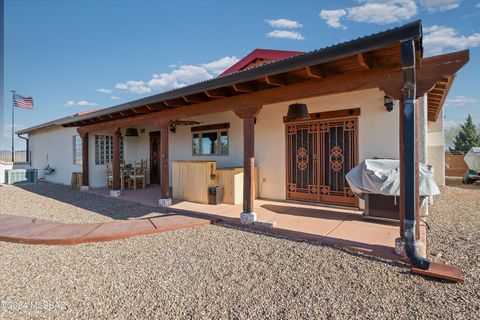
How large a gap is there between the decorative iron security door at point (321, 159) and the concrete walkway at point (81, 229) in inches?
110

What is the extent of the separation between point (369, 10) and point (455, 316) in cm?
856

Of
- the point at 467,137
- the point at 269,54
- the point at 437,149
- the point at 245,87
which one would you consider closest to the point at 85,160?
the point at 269,54

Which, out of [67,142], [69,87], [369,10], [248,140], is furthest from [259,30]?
[69,87]

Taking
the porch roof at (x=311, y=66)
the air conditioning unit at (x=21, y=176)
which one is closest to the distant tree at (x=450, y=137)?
the porch roof at (x=311, y=66)

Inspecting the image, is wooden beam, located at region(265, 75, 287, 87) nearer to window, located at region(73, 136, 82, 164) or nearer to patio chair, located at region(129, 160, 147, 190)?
patio chair, located at region(129, 160, 147, 190)

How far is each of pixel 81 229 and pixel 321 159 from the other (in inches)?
211

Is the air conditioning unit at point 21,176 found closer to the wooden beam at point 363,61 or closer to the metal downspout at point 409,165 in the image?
the wooden beam at point 363,61

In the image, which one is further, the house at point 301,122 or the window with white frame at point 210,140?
the window with white frame at point 210,140

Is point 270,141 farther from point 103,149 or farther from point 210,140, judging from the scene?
point 103,149

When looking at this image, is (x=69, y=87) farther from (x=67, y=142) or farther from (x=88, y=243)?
(x=88, y=243)

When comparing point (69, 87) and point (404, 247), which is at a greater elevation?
point (69, 87)

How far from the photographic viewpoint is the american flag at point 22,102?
1559cm

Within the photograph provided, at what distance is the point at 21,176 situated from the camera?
43.6 ft

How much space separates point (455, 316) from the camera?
2.13m
